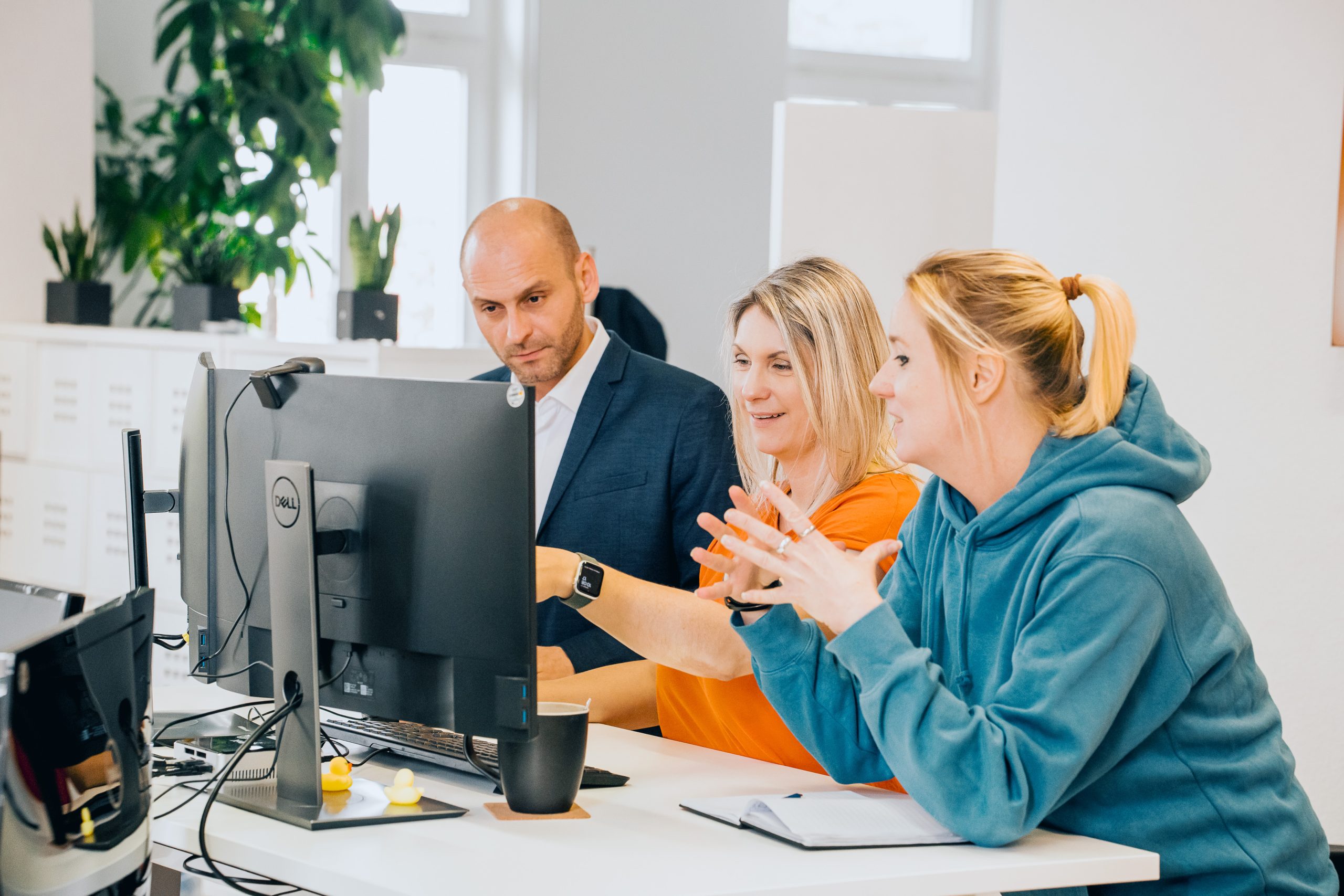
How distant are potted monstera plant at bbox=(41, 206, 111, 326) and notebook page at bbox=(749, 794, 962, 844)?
12.1 ft

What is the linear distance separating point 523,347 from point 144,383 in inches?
82.1

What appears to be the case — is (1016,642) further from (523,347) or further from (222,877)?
(523,347)

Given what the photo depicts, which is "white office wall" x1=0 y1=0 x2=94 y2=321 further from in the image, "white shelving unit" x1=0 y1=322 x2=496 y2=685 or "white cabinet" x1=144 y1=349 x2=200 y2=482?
"white cabinet" x1=144 y1=349 x2=200 y2=482

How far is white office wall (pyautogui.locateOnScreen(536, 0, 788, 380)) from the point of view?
210 inches

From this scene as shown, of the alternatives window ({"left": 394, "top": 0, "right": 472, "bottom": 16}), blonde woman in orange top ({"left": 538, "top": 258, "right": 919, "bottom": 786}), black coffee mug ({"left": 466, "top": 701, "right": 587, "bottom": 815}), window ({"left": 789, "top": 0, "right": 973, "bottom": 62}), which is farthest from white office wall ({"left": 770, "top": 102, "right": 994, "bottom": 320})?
window ({"left": 789, "top": 0, "right": 973, "bottom": 62})

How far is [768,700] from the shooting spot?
174 centimetres

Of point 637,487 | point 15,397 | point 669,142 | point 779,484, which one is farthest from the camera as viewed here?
point 669,142

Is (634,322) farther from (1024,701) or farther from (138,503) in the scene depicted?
(1024,701)

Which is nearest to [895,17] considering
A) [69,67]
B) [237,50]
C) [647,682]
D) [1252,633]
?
[237,50]

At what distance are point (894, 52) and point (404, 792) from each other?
5.56 metres

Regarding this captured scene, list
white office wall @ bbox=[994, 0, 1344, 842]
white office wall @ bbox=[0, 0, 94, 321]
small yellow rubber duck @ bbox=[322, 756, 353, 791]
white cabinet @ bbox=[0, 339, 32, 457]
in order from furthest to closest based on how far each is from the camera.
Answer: white office wall @ bbox=[0, 0, 94, 321], white cabinet @ bbox=[0, 339, 32, 457], white office wall @ bbox=[994, 0, 1344, 842], small yellow rubber duck @ bbox=[322, 756, 353, 791]

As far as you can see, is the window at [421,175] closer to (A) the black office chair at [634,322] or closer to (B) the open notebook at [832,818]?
(A) the black office chair at [634,322]

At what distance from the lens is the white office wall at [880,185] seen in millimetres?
3582

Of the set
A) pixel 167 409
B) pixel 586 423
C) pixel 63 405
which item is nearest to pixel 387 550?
pixel 586 423
